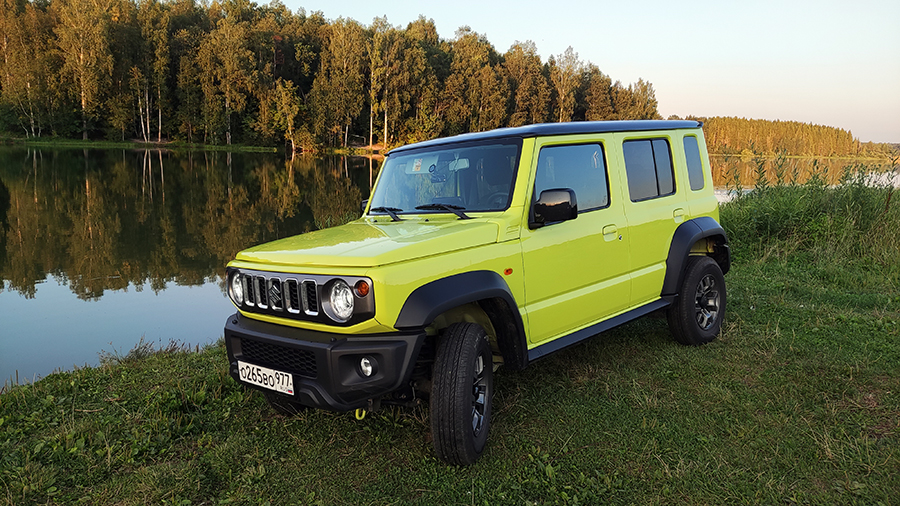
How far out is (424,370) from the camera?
3262 millimetres

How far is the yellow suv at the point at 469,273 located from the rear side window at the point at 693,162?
9 centimetres

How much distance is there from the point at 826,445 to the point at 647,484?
3.83 feet

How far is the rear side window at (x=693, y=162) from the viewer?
523 centimetres

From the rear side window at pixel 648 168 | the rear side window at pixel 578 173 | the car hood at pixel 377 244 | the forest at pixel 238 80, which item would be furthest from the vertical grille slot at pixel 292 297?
the forest at pixel 238 80

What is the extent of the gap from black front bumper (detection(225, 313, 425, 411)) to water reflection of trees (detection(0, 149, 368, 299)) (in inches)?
271

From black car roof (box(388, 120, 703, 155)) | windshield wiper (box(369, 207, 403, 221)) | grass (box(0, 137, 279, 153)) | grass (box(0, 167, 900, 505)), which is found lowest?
grass (box(0, 167, 900, 505))

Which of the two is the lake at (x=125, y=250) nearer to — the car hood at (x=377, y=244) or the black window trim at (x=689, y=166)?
the car hood at (x=377, y=244)

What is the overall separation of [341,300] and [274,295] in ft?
1.62

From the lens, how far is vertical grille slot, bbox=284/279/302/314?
3051mm

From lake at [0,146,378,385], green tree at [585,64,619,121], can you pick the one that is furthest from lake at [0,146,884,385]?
green tree at [585,64,619,121]

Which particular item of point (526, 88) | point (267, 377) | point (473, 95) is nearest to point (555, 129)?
point (267, 377)

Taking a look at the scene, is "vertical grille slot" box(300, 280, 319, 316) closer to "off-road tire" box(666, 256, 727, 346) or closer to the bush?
"off-road tire" box(666, 256, 727, 346)

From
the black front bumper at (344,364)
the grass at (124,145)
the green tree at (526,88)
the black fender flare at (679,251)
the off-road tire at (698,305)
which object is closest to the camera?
the black front bumper at (344,364)

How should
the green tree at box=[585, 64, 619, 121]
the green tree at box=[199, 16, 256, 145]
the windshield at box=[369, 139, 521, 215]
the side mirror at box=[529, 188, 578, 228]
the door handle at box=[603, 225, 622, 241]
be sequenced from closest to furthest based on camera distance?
the side mirror at box=[529, 188, 578, 228], the windshield at box=[369, 139, 521, 215], the door handle at box=[603, 225, 622, 241], the green tree at box=[199, 16, 256, 145], the green tree at box=[585, 64, 619, 121]
